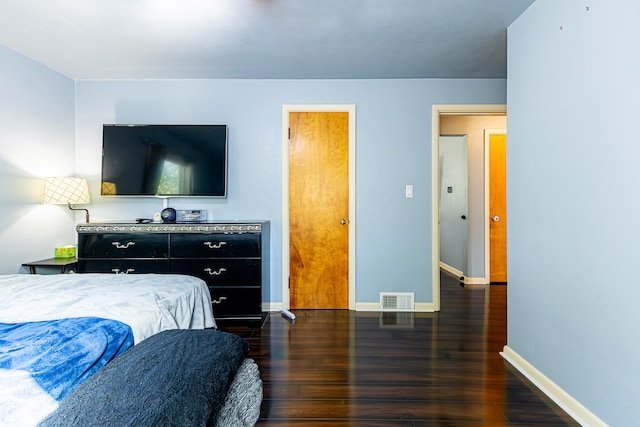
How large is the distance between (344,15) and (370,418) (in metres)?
2.49

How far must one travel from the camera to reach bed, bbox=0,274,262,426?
794 mm

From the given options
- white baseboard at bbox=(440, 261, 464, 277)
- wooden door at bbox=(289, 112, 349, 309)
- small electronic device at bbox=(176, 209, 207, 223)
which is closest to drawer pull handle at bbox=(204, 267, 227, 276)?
small electronic device at bbox=(176, 209, 207, 223)

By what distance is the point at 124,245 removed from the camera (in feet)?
10.1

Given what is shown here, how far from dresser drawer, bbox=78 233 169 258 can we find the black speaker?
0.26 m

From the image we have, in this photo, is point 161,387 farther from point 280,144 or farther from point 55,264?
point 280,144

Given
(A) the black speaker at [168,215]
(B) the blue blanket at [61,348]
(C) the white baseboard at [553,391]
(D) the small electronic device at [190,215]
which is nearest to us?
(B) the blue blanket at [61,348]

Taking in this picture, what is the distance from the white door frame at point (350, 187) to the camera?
3578mm

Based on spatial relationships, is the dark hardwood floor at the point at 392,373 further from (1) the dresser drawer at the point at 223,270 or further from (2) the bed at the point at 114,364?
(2) the bed at the point at 114,364

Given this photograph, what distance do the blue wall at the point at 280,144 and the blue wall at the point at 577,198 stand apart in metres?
1.19

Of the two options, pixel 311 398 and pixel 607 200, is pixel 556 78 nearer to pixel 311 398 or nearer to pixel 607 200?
pixel 607 200

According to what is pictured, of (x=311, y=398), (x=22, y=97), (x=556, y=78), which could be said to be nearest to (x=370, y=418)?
(x=311, y=398)

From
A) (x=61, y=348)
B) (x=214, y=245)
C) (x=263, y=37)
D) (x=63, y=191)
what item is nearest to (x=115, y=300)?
(x=61, y=348)

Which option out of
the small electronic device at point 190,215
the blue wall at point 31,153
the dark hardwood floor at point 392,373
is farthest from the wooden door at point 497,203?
the blue wall at point 31,153

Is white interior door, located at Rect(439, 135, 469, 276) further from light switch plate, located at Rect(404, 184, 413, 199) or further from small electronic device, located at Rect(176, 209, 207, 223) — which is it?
small electronic device, located at Rect(176, 209, 207, 223)
